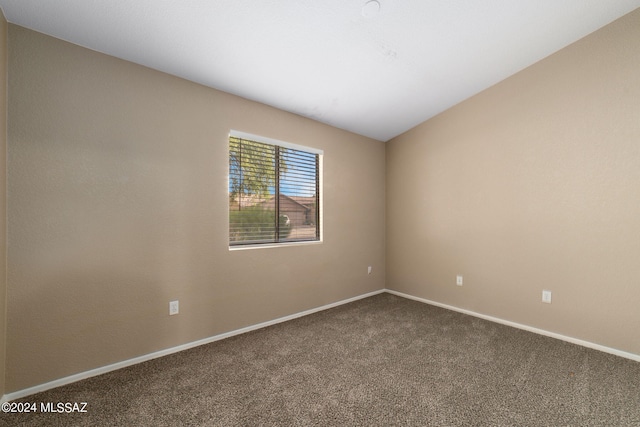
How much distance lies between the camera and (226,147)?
264 cm

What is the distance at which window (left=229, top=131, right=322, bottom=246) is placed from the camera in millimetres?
2842

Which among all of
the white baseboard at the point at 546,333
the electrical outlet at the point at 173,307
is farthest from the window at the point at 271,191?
the white baseboard at the point at 546,333

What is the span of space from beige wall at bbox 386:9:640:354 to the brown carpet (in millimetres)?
441

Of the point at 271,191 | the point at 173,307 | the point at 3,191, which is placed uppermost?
the point at 271,191

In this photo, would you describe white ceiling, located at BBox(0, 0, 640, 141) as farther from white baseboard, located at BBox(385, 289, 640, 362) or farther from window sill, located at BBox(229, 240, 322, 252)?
white baseboard, located at BBox(385, 289, 640, 362)

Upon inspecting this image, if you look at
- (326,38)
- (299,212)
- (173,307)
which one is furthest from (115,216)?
(326,38)

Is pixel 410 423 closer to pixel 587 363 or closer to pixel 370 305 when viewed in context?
pixel 587 363

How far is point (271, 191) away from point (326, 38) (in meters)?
1.61

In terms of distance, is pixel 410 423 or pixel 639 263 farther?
pixel 639 263

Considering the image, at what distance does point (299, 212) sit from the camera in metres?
3.40

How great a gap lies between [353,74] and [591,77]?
2.15 m

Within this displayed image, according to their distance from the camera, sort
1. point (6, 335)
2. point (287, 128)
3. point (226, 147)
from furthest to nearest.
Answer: point (287, 128)
point (226, 147)
point (6, 335)

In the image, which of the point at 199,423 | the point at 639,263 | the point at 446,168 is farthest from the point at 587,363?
the point at 199,423

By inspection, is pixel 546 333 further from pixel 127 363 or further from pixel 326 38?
pixel 127 363
